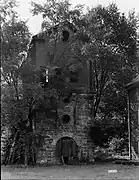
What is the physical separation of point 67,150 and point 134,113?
5.85 m

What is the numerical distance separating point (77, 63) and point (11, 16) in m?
5.48

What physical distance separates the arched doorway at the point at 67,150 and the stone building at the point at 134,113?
4413 millimetres

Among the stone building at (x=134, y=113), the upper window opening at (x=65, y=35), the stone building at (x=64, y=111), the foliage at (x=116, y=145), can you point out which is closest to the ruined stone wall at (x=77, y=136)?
the stone building at (x=64, y=111)

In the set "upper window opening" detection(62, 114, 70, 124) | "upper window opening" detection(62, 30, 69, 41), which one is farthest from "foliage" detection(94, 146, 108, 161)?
"upper window opening" detection(62, 30, 69, 41)

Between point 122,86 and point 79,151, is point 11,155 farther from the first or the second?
point 122,86

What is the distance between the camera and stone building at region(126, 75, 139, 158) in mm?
25984

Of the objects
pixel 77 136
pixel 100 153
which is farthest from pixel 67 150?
pixel 100 153

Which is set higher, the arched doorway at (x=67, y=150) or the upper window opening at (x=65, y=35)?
the upper window opening at (x=65, y=35)

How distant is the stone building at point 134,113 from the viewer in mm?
25984

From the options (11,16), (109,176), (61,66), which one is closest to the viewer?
→ (109,176)

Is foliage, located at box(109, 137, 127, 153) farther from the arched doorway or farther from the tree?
the tree

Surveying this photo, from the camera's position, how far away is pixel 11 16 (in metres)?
23.8

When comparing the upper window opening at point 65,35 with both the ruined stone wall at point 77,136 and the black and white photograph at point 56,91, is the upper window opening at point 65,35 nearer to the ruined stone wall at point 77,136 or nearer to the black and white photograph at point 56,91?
the black and white photograph at point 56,91

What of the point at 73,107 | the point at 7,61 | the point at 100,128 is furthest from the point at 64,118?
the point at 7,61
